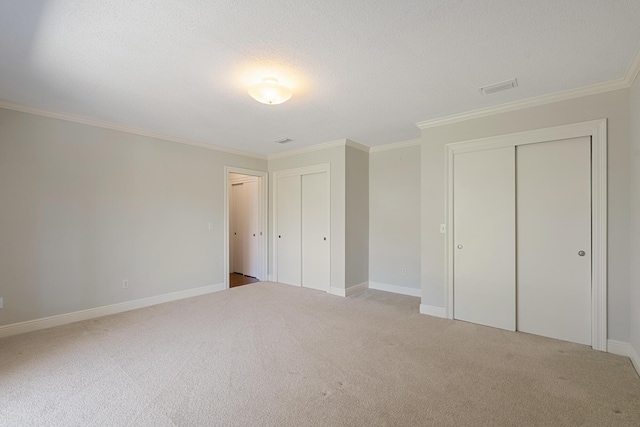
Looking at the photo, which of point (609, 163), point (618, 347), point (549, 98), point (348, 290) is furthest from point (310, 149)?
point (618, 347)

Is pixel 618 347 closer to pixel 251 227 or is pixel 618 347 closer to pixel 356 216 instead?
pixel 356 216

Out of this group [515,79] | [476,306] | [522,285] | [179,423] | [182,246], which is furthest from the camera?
[182,246]

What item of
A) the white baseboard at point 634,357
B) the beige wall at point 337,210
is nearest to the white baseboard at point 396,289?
the beige wall at point 337,210

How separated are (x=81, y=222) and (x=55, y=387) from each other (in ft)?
6.90

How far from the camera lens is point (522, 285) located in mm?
3162

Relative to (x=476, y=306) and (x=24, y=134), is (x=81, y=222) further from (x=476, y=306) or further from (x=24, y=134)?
(x=476, y=306)

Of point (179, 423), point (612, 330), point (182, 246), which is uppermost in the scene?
point (182, 246)

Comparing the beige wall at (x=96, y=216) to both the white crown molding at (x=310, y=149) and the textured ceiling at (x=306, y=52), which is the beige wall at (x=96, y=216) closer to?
the textured ceiling at (x=306, y=52)

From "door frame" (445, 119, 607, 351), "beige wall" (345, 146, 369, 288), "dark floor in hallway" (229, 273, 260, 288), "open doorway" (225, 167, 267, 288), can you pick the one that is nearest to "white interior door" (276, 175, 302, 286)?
"open doorway" (225, 167, 267, 288)

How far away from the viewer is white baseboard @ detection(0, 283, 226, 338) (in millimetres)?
3145

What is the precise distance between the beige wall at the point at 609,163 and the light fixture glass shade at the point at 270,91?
2099mm

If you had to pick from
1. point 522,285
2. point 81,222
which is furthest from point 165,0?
point 522,285

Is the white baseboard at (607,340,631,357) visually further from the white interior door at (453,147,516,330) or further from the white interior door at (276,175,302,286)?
the white interior door at (276,175,302,286)

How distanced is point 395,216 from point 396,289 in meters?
1.23
